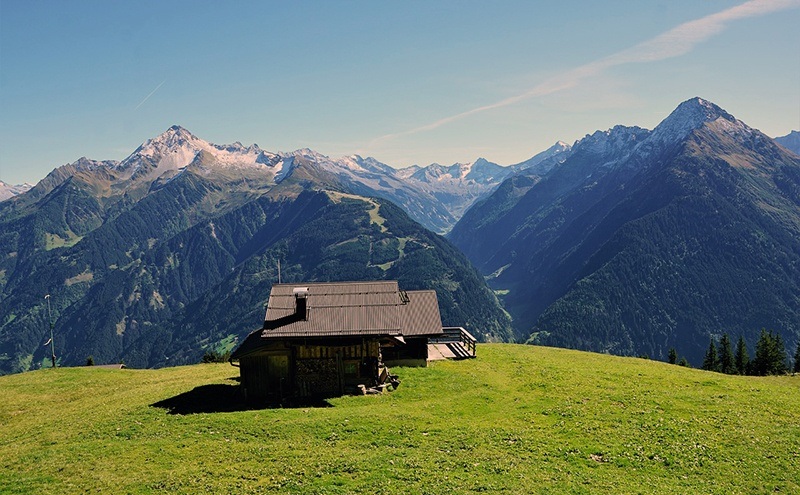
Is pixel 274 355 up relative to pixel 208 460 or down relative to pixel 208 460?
up

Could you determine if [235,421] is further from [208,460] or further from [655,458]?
[655,458]

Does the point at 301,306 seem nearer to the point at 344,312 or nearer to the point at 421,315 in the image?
the point at 344,312

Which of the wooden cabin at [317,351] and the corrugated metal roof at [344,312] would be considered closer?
the wooden cabin at [317,351]

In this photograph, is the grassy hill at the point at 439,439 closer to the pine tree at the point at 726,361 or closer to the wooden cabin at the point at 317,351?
the wooden cabin at the point at 317,351

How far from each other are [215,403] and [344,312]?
13.6 m

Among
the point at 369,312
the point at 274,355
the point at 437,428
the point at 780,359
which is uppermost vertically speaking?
the point at 369,312

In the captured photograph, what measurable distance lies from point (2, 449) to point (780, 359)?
115 m

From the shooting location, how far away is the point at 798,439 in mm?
31453

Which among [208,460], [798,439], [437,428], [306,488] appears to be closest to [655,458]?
[798,439]

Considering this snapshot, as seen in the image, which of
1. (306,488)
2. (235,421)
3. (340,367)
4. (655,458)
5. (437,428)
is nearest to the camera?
(306,488)

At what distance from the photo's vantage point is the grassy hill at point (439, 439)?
27047 millimetres

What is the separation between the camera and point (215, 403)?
44438 mm

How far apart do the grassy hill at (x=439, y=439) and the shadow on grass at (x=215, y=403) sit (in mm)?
314

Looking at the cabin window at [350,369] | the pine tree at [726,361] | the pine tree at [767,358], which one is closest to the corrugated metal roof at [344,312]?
the cabin window at [350,369]
